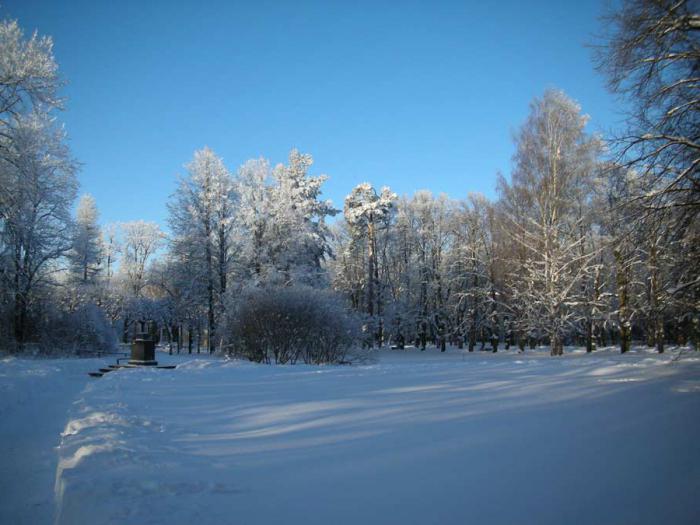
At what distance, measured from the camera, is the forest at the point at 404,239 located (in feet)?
27.3

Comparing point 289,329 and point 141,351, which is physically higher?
point 289,329

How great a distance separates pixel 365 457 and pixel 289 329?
11.6m

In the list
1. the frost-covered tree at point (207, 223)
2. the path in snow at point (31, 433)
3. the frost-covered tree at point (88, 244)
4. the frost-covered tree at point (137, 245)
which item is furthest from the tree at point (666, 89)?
the frost-covered tree at point (137, 245)

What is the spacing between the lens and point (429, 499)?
319 centimetres

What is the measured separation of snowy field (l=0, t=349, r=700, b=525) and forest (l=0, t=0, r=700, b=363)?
186 inches

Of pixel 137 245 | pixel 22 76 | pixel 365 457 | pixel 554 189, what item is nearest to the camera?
pixel 365 457

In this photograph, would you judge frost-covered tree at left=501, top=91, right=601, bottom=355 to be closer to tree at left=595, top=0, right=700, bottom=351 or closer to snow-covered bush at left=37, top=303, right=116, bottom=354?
tree at left=595, top=0, right=700, bottom=351

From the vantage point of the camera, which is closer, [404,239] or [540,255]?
[540,255]

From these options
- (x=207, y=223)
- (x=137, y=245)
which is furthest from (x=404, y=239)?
(x=137, y=245)

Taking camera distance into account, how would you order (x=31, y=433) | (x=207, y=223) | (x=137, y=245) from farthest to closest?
(x=137, y=245) < (x=207, y=223) < (x=31, y=433)

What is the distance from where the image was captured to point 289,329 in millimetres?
15406

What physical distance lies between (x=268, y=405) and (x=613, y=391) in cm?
616

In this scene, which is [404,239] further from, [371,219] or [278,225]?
[278,225]

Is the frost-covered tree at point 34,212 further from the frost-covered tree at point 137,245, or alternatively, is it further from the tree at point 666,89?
the frost-covered tree at point 137,245
